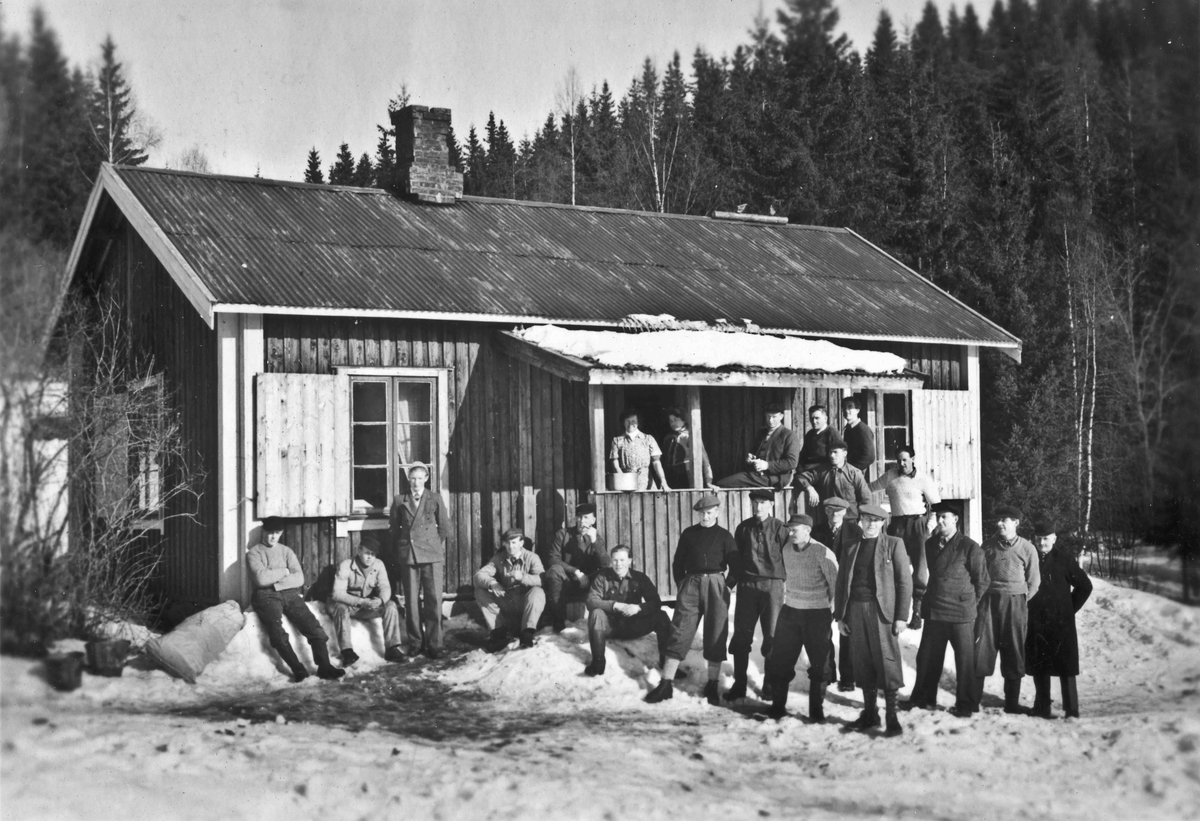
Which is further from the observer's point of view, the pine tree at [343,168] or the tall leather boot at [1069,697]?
the pine tree at [343,168]

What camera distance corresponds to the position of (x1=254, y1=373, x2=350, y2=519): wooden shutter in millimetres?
11953

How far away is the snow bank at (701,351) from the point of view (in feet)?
41.3

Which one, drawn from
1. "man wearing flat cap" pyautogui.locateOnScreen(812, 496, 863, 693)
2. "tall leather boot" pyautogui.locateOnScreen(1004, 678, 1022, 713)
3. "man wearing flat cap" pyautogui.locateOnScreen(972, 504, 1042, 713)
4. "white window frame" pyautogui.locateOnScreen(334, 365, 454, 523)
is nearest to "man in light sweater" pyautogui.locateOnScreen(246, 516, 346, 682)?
"white window frame" pyautogui.locateOnScreen(334, 365, 454, 523)

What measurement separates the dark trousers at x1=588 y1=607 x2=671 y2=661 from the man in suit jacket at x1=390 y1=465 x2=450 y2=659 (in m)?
1.49

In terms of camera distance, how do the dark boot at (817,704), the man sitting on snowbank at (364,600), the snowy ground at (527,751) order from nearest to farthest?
the snowy ground at (527,751) → the dark boot at (817,704) → the man sitting on snowbank at (364,600)

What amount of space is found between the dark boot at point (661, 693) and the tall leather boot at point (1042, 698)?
9.62ft

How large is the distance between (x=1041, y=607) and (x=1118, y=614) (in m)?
4.07

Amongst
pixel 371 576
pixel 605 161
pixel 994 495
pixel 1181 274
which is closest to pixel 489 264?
pixel 371 576

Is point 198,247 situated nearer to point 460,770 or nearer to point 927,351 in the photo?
point 460,770

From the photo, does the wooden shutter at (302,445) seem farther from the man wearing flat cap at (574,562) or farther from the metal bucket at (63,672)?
the metal bucket at (63,672)

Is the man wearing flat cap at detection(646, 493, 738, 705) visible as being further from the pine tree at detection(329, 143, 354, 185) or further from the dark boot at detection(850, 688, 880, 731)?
the pine tree at detection(329, 143, 354, 185)

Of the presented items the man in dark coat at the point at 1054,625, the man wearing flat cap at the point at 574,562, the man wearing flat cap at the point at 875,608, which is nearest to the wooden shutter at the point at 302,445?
the man wearing flat cap at the point at 574,562

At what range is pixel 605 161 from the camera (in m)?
37.2

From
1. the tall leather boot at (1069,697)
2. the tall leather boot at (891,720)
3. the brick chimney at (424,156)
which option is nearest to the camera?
the tall leather boot at (891,720)
